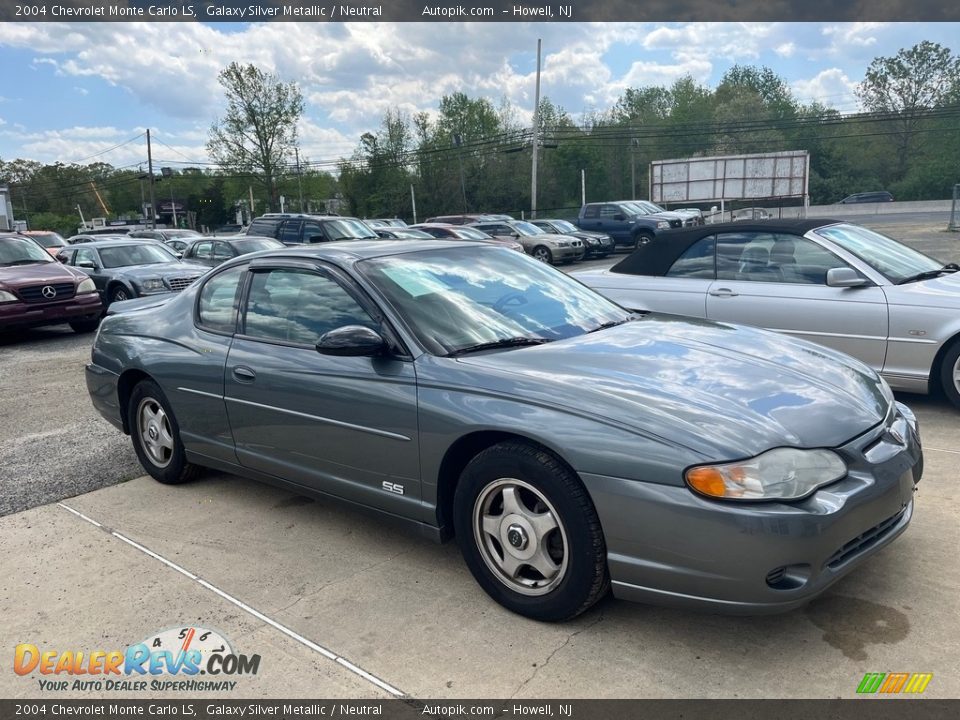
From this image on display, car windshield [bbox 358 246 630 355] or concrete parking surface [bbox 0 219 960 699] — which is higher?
car windshield [bbox 358 246 630 355]

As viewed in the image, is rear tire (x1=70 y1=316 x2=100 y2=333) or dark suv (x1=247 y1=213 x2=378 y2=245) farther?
dark suv (x1=247 y1=213 x2=378 y2=245)

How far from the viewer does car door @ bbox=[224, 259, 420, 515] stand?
327 centimetres

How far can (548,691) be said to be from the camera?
2.52m

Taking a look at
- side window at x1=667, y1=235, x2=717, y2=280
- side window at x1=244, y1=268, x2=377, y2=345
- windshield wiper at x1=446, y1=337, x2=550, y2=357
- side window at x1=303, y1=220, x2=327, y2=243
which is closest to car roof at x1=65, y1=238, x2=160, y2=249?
side window at x1=303, y1=220, x2=327, y2=243

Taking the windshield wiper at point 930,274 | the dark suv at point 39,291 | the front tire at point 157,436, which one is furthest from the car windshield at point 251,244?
the windshield wiper at point 930,274

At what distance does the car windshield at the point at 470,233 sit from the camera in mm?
22405

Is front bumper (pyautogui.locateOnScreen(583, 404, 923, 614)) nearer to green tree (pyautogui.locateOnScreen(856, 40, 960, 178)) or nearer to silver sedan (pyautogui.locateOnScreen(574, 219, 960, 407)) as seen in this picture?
silver sedan (pyautogui.locateOnScreen(574, 219, 960, 407))

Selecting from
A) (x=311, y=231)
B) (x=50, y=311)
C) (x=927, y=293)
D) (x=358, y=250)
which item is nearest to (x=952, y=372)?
(x=927, y=293)

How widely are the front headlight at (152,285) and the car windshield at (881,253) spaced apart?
1058 centimetres

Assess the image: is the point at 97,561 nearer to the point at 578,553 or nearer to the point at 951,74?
the point at 578,553

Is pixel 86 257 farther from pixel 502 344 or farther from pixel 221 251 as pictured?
pixel 502 344

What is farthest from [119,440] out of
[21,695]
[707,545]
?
[707,545]

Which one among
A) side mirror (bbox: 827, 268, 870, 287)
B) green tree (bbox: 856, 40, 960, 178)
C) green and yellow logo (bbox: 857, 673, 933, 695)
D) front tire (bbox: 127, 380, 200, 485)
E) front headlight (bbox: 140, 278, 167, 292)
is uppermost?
green tree (bbox: 856, 40, 960, 178)

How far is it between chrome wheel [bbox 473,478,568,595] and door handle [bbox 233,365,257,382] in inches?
61.0
